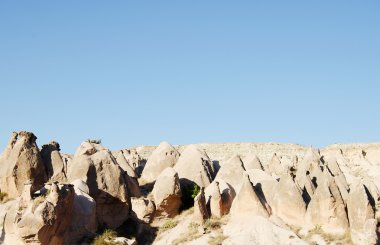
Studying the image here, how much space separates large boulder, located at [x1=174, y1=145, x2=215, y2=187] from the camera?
2836 centimetres

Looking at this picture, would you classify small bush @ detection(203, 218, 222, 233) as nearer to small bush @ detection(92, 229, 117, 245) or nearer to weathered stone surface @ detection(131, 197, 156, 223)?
weathered stone surface @ detection(131, 197, 156, 223)

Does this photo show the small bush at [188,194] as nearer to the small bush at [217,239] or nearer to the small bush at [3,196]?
the small bush at [217,239]

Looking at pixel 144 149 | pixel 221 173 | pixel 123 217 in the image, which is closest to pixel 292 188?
pixel 221 173

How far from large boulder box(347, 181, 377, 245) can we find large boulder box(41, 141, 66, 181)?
12.0 meters

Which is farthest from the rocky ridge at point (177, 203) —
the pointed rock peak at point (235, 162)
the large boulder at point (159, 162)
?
the large boulder at point (159, 162)

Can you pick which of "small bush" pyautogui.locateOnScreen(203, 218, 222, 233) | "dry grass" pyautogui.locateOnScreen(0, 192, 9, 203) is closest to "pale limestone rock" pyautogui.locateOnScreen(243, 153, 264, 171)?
"small bush" pyautogui.locateOnScreen(203, 218, 222, 233)

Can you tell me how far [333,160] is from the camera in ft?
95.6

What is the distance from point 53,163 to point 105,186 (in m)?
4.39

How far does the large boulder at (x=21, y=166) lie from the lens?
2566 centimetres

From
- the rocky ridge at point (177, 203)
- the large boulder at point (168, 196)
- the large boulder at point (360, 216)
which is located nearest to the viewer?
the rocky ridge at point (177, 203)

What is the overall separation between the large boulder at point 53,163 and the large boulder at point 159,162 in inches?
178

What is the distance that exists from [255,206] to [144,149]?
1125 inches

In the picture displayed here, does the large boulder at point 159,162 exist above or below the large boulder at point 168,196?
above

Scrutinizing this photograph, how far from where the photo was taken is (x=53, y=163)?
2817 cm
